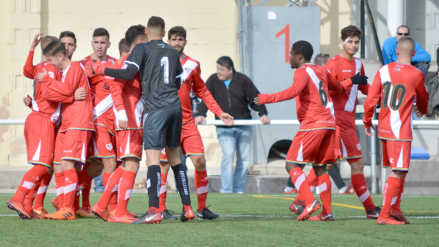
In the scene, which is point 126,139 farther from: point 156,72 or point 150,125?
point 156,72

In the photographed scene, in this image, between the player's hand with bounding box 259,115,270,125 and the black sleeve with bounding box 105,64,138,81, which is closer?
the black sleeve with bounding box 105,64,138,81

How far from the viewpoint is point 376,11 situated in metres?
12.3

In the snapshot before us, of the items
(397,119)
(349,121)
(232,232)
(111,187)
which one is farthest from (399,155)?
(111,187)

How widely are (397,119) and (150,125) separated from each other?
2.19m

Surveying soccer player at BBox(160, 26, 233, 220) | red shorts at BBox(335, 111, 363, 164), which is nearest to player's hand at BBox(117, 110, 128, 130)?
soccer player at BBox(160, 26, 233, 220)

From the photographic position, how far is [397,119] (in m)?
5.01

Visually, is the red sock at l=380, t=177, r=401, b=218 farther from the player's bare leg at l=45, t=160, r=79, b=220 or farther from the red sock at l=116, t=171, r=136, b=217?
the player's bare leg at l=45, t=160, r=79, b=220

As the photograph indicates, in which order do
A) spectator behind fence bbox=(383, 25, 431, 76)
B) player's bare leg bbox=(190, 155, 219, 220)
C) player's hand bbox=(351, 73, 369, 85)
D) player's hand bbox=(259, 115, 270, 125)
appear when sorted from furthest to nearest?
spectator behind fence bbox=(383, 25, 431, 76)
player's hand bbox=(259, 115, 270, 125)
player's hand bbox=(351, 73, 369, 85)
player's bare leg bbox=(190, 155, 219, 220)

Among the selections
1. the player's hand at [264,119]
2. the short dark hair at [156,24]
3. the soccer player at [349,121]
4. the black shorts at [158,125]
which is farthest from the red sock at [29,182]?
the player's hand at [264,119]

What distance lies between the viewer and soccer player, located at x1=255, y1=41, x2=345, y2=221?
525 cm

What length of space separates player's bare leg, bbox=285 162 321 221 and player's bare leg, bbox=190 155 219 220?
0.82 m

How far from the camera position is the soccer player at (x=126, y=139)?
4.94 m

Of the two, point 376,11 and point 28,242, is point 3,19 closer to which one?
point 376,11

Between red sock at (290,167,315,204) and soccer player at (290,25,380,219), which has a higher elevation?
soccer player at (290,25,380,219)
